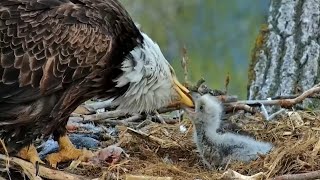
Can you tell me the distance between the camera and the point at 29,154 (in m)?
5.93

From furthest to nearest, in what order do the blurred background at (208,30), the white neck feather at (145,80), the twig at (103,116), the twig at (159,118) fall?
the blurred background at (208,30) < the twig at (159,118) < the twig at (103,116) < the white neck feather at (145,80)

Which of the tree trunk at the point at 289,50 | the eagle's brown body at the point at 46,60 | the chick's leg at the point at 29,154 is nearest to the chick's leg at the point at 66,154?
the chick's leg at the point at 29,154

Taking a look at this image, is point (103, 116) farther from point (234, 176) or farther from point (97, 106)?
point (234, 176)

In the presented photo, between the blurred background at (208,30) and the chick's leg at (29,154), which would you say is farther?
the blurred background at (208,30)

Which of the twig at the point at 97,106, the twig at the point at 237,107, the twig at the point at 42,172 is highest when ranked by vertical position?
the twig at the point at 42,172

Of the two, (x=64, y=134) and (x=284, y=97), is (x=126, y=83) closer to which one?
(x=64, y=134)

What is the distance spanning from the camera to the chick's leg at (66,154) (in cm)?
617

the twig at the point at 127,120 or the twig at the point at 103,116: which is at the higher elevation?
the twig at the point at 103,116

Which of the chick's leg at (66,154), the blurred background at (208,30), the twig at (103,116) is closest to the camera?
the chick's leg at (66,154)

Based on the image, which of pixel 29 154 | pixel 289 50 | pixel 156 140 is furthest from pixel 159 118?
pixel 29 154

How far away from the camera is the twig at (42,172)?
17.9 feet

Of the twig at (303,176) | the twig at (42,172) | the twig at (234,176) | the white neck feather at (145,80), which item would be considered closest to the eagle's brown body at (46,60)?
the white neck feather at (145,80)

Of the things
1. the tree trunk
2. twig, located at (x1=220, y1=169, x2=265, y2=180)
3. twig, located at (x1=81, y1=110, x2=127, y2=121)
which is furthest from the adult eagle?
the tree trunk

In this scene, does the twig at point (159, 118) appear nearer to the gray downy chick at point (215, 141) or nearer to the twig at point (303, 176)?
the gray downy chick at point (215, 141)
